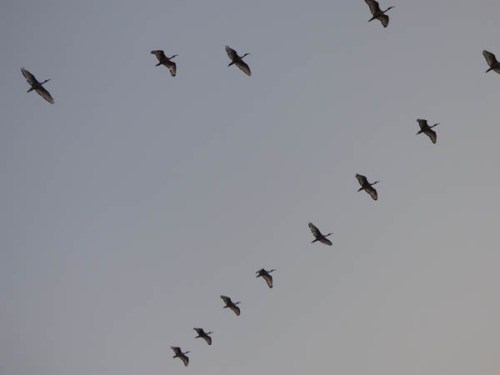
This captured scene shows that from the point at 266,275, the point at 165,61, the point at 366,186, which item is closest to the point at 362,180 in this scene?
the point at 366,186

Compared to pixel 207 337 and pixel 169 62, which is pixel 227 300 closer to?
pixel 207 337

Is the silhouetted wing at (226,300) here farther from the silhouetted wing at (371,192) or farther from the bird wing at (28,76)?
the bird wing at (28,76)

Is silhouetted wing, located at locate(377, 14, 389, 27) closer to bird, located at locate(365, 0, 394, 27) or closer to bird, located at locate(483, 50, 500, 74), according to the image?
bird, located at locate(365, 0, 394, 27)

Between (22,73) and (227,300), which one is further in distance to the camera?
(227,300)

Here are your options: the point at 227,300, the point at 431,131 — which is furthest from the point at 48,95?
the point at 431,131

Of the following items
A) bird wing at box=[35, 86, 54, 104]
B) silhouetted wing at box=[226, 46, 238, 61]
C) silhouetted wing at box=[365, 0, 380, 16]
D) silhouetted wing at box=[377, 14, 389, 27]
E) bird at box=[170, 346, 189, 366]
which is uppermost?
bird wing at box=[35, 86, 54, 104]

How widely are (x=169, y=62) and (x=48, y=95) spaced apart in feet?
34.6

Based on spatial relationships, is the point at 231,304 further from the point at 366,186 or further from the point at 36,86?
the point at 36,86

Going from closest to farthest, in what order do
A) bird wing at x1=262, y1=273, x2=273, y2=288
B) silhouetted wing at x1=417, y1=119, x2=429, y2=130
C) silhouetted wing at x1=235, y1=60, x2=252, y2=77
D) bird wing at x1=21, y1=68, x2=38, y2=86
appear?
bird wing at x1=21, y1=68, x2=38, y2=86 < silhouetted wing at x1=235, y1=60, x2=252, y2=77 < silhouetted wing at x1=417, y1=119, x2=429, y2=130 < bird wing at x1=262, y1=273, x2=273, y2=288

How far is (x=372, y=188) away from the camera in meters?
93.2

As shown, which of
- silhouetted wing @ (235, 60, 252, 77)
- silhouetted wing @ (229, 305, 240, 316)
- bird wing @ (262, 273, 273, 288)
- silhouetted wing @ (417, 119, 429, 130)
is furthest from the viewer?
bird wing @ (262, 273, 273, 288)

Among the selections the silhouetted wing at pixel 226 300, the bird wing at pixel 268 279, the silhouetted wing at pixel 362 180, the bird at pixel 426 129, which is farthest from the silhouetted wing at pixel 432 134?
the silhouetted wing at pixel 226 300

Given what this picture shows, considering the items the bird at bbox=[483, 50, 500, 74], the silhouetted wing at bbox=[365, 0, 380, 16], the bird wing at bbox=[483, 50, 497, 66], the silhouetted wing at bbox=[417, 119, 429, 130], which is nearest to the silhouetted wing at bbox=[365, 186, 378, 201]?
the silhouetted wing at bbox=[417, 119, 429, 130]

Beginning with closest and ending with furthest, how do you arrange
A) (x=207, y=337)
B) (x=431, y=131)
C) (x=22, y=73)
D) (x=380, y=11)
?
(x=22, y=73)
(x=380, y=11)
(x=431, y=131)
(x=207, y=337)
